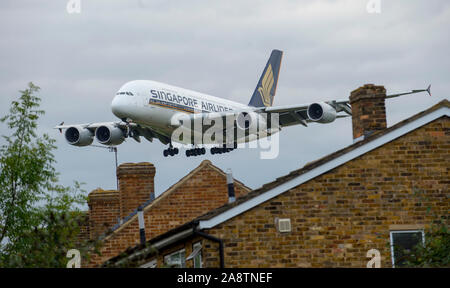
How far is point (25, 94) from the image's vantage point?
734 inches

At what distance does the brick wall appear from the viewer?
1316 centimetres

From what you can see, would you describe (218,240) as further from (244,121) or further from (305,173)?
(244,121)

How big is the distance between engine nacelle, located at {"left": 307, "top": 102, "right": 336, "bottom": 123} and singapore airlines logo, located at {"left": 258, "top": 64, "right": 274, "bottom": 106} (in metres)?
18.8

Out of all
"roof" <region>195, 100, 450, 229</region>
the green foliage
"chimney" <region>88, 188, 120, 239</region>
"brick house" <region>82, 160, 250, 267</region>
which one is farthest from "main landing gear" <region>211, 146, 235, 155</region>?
the green foliage

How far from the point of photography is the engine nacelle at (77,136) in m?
44.8

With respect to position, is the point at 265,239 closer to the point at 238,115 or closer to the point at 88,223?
the point at 88,223

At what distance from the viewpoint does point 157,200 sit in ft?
68.5

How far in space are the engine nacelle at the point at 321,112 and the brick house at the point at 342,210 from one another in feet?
86.2

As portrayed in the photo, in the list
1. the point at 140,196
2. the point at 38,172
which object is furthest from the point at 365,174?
the point at 140,196

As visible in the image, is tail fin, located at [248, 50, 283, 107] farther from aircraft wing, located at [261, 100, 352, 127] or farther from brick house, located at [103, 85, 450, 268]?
brick house, located at [103, 85, 450, 268]

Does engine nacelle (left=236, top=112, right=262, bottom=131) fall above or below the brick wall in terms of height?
above

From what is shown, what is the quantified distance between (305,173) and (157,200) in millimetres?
8066

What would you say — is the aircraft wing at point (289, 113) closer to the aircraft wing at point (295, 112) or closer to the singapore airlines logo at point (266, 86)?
the aircraft wing at point (295, 112)

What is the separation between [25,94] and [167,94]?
23909mm
